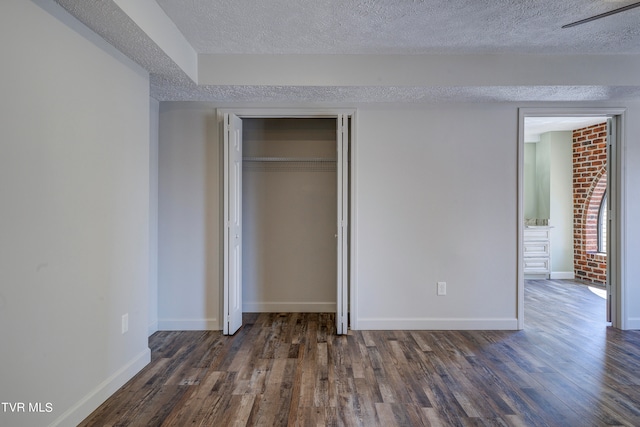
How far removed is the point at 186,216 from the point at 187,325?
43.3 inches

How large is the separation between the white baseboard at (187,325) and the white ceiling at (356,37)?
2.21 m

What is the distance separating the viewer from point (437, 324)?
3643 millimetres

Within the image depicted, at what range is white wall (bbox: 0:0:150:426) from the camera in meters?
1.61

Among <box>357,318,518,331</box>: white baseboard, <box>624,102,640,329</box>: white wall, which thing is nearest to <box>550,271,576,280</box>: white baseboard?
<box>624,102,640,329</box>: white wall

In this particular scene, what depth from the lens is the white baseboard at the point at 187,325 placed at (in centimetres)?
362

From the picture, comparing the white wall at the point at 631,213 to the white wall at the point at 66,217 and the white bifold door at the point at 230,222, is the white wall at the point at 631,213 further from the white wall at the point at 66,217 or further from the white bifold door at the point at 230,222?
the white wall at the point at 66,217

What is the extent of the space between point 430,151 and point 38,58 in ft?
10.3

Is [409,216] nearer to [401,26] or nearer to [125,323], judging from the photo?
[401,26]

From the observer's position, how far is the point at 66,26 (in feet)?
6.36

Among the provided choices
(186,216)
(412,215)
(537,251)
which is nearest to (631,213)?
(412,215)

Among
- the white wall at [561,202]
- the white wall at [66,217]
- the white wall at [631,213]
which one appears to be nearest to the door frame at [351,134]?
the white wall at [66,217]

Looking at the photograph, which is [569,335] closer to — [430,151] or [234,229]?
[430,151]

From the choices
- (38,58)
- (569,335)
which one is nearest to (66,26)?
(38,58)

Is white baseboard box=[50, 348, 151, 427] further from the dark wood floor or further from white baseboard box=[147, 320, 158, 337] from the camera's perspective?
white baseboard box=[147, 320, 158, 337]
